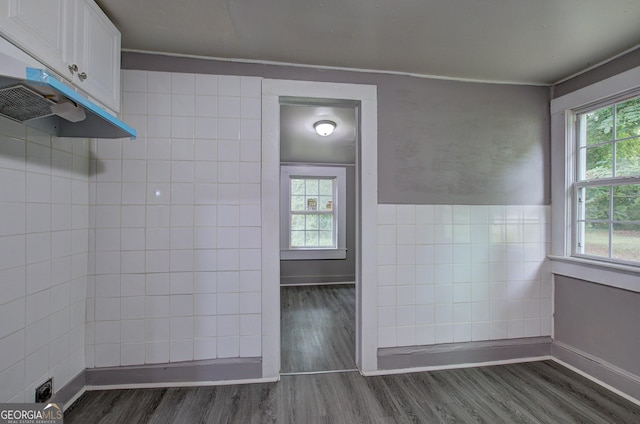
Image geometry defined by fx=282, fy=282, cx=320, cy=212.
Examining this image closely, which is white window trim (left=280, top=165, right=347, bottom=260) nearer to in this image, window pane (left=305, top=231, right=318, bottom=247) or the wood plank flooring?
window pane (left=305, top=231, right=318, bottom=247)

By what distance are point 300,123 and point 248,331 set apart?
2531mm

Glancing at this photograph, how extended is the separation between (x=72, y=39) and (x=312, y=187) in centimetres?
389

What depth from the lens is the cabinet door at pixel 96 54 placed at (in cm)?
134

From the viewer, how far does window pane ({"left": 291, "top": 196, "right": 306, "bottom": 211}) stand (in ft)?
16.3

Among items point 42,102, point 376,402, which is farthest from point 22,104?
point 376,402

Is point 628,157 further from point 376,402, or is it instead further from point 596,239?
point 376,402

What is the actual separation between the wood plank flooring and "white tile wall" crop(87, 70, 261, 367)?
0.57 m

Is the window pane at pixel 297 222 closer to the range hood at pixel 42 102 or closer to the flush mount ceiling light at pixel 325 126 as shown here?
the flush mount ceiling light at pixel 325 126

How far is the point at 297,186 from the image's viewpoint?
196 inches

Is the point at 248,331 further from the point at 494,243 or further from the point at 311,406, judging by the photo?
the point at 494,243

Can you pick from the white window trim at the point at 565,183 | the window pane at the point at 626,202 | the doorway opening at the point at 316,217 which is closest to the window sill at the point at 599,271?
the white window trim at the point at 565,183

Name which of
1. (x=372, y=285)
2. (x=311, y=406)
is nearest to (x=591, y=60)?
(x=372, y=285)

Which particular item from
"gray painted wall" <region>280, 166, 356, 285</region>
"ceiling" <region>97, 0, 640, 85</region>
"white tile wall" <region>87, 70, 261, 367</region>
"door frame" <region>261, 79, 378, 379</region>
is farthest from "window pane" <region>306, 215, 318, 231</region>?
"ceiling" <region>97, 0, 640, 85</region>

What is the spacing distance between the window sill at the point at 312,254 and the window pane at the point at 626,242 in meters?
3.48
